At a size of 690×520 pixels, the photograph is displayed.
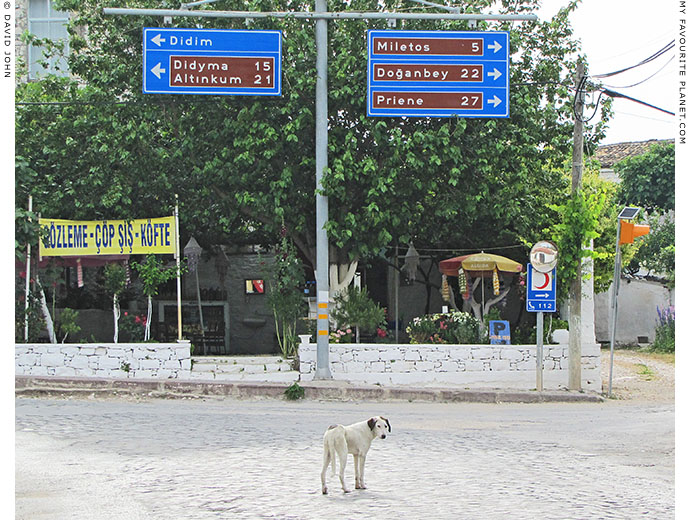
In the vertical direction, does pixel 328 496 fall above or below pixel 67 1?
below

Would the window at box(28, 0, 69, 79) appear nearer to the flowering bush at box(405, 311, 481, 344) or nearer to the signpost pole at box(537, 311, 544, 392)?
the flowering bush at box(405, 311, 481, 344)

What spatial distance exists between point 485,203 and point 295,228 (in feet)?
14.2

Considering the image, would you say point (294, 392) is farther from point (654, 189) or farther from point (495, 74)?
point (654, 189)

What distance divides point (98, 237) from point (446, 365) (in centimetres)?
859

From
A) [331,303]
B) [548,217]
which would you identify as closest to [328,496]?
[331,303]

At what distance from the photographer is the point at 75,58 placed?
21016 millimetres

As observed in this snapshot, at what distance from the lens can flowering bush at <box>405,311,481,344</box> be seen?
20.5 meters

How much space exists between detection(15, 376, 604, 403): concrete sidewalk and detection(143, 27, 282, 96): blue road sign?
5846 millimetres

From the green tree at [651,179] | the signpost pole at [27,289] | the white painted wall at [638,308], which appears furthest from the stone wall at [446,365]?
the green tree at [651,179]

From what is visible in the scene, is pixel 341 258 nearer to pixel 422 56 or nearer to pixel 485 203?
pixel 485 203

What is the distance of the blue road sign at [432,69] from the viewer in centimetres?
1798

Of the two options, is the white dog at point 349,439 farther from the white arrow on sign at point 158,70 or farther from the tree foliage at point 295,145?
the white arrow on sign at point 158,70

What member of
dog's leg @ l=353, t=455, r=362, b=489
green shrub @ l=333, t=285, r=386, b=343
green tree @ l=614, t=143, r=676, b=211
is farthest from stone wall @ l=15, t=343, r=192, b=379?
green tree @ l=614, t=143, r=676, b=211

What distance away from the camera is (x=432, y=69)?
59.1 ft
